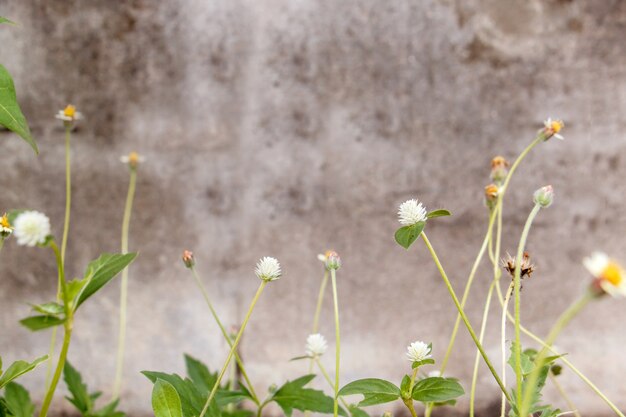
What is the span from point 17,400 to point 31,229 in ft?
1.33

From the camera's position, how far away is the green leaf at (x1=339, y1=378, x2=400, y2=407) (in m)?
0.60

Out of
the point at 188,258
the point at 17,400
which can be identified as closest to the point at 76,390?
the point at 17,400

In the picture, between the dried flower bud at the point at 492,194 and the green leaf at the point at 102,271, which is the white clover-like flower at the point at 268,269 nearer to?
the green leaf at the point at 102,271

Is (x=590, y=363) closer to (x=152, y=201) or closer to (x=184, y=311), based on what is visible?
(x=184, y=311)

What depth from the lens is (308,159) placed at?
1.52 m

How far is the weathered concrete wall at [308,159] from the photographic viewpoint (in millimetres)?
1483

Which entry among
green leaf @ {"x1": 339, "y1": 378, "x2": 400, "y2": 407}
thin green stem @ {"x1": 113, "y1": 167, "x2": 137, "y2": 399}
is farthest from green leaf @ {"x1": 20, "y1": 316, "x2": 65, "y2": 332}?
thin green stem @ {"x1": 113, "y1": 167, "x2": 137, "y2": 399}

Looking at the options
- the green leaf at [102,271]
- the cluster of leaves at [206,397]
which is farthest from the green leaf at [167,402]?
the green leaf at [102,271]

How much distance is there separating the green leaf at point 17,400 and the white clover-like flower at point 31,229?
1.15 ft

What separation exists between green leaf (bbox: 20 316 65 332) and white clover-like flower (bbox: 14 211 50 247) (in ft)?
0.21

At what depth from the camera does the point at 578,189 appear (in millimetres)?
1530

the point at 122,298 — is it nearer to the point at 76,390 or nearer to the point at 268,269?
the point at 76,390

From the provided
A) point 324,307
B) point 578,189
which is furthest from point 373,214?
point 578,189

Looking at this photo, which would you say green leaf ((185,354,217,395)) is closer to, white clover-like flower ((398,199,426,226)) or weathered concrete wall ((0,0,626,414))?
white clover-like flower ((398,199,426,226))
